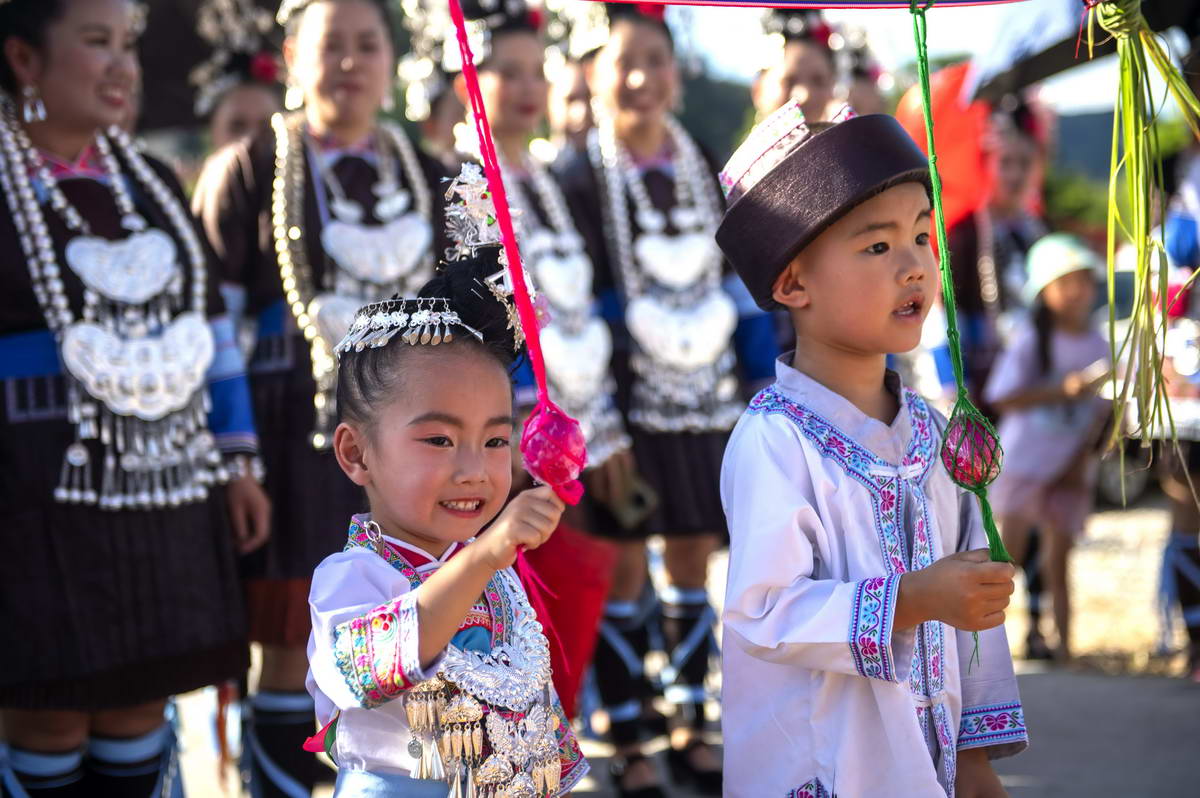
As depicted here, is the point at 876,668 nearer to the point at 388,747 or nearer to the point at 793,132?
the point at 388,747

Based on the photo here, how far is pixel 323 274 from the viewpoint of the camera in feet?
12.2

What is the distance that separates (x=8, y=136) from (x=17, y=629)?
1.09 metres

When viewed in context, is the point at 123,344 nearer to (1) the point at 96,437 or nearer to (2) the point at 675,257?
(1) the point at 96,437

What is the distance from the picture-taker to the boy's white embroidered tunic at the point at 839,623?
2227mm

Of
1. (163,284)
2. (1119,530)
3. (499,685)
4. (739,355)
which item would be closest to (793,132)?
(499,685)

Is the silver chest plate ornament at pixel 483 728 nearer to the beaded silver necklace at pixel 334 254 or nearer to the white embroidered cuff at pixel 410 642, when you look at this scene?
the white embroidered cuff at pixel 410 642

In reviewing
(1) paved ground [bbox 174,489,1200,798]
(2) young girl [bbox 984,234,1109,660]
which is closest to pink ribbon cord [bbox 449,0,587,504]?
A: (1) paved ground [bbox 174,489,1200,798]

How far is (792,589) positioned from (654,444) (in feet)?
7.29

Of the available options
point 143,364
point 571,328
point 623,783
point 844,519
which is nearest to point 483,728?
point 844,519

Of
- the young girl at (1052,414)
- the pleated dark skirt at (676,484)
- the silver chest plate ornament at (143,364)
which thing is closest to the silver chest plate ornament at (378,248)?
the silver chest plate ornament at (143,364)

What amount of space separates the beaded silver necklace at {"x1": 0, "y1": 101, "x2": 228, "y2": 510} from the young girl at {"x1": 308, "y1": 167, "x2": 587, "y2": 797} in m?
1.08

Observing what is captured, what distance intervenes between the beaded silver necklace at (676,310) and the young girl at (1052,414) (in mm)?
2089

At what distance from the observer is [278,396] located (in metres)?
3.74

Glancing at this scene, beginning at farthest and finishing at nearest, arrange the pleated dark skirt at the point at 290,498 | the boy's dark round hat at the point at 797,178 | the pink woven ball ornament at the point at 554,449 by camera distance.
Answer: the pleated dark skirt at the point at 290,498
the boy's dark round hat at the point at 797,178
the pink woven ball ornament at the point at 554,449
